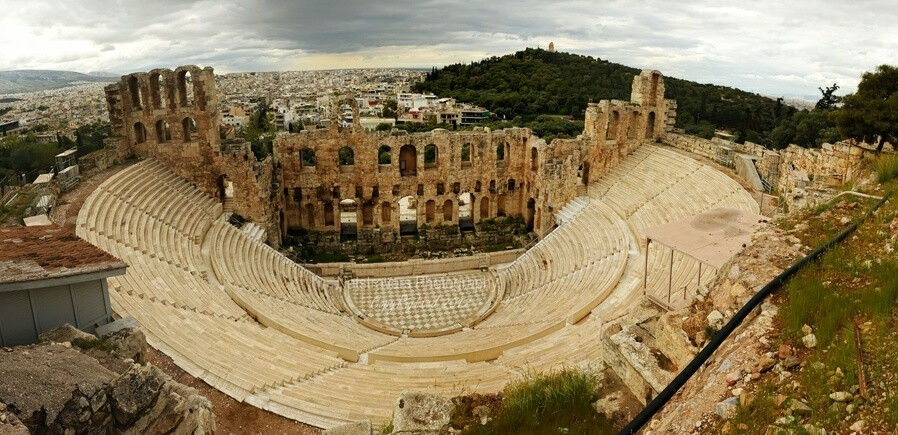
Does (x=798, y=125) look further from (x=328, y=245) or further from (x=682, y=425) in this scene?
(x=682, y=425)

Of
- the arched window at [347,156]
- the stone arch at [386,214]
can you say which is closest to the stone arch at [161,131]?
the stone arch at [386,214]

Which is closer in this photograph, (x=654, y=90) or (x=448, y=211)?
(x=654, y=90)

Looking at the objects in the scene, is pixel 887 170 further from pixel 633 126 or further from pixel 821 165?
pixel 633 126

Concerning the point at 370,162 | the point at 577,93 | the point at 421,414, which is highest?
the point at 577,93

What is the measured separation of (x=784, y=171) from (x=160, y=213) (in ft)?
76.8

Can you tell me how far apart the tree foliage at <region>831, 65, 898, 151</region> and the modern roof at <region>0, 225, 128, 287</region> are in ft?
63.4

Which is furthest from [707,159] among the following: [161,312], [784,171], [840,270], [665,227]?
[161,312]

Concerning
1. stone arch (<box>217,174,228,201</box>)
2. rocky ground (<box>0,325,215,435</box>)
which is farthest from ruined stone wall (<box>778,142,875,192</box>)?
stone arch (<box>217,174,228,201</box>)

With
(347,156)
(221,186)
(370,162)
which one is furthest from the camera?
(347,156)

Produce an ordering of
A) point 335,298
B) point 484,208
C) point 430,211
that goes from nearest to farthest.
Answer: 1. point 335,298
2. point 430,211
3. point 484,208

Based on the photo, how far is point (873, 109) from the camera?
1575 cm

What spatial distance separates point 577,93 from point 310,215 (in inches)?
1575

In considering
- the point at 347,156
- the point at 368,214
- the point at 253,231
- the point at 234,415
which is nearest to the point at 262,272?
the point at 253,231

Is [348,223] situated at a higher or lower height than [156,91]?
lower
